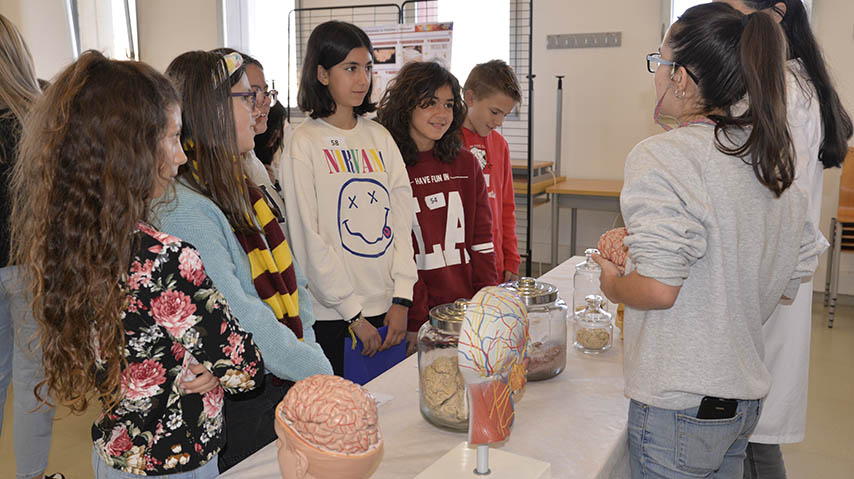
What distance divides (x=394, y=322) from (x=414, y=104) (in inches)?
25.6

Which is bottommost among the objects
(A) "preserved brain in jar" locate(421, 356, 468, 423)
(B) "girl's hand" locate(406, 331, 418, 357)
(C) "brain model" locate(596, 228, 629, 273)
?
(B) "girl's hand" locate(406, 331, 418, 357)

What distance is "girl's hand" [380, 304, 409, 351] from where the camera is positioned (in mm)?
1922

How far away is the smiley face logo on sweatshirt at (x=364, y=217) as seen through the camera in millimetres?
1872

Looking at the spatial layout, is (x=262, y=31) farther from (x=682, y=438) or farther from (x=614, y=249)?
(x=682, y=438)

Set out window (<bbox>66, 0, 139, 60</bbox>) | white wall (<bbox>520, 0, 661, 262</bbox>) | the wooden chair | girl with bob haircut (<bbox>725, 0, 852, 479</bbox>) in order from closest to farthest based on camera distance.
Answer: girl with bob haircut (<bbox>725, 0, 852, 479</bbox>) → the wooden chair → white wall (<bbox>520, 0, 661, 262</bbox>) → window (<bbox>66, 0, 139, 60</bbox>)

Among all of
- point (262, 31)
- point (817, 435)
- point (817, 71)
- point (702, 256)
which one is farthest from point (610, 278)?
point (262, 31)

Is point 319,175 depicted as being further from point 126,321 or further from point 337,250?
point 126,321

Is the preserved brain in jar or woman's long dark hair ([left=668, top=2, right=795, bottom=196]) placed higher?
woman's long dark hair ([left=668, top=2, right=795, bottom=196])

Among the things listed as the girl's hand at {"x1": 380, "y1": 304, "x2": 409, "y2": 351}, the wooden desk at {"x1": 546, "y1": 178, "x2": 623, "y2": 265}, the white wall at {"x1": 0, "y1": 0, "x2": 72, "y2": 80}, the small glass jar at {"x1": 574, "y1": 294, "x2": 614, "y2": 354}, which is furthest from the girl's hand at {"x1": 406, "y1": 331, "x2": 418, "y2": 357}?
the white wall at {"x1": 0, "y1": 0, "x2": 72, "y2": 80}

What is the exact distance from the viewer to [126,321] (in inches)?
36.9

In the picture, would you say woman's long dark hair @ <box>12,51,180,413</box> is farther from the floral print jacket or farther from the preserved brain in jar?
the preserved brain in jar

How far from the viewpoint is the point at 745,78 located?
1.02 m

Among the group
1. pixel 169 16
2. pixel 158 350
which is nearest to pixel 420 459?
pixel 158 350

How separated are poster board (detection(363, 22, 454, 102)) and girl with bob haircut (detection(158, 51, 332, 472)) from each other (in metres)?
3.28
